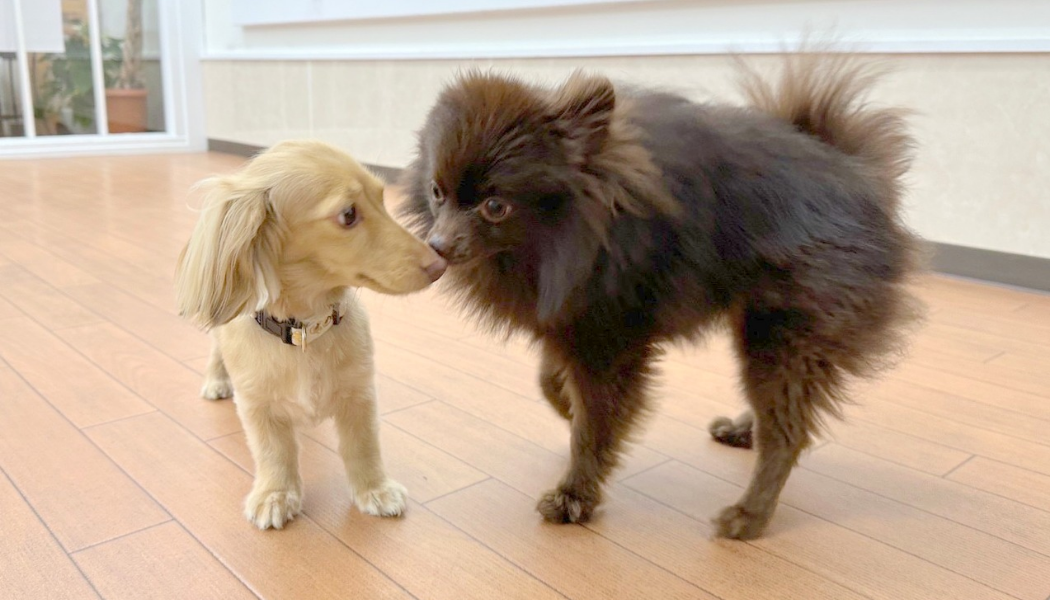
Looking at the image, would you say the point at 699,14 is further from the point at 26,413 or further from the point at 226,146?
the point at 226,146

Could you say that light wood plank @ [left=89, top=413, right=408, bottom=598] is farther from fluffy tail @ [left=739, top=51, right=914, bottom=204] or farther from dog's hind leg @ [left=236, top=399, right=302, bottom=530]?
fluffy tail @ [left=739, top=51, right=914, bottom=204]

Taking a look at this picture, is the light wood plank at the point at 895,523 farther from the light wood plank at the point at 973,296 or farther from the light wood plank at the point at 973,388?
the light wood plank at the point at 973,296

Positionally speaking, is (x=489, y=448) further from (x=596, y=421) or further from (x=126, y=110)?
(x=126, y=110)

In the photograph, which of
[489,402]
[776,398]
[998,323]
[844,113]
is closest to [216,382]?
[489,402]

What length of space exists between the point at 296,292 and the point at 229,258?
0.16 metres

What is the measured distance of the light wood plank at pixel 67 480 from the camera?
1.55 metres

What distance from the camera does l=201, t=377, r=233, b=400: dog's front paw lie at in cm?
214

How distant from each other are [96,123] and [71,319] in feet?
19.6

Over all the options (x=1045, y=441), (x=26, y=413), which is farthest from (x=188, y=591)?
(x=1045, y=441)

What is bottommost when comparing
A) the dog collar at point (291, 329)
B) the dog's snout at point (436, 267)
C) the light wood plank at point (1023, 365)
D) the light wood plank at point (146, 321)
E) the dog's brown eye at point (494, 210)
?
the light wood plank at point (146, 321)

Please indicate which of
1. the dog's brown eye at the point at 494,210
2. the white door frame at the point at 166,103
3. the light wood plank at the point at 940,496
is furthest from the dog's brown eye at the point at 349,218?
the white door frame at the point at 166,103

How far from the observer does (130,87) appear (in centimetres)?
797

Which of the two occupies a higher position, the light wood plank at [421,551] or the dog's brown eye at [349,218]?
the dog's brown eye at [349,218]

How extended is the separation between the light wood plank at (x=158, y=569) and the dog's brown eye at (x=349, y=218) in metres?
0.67
